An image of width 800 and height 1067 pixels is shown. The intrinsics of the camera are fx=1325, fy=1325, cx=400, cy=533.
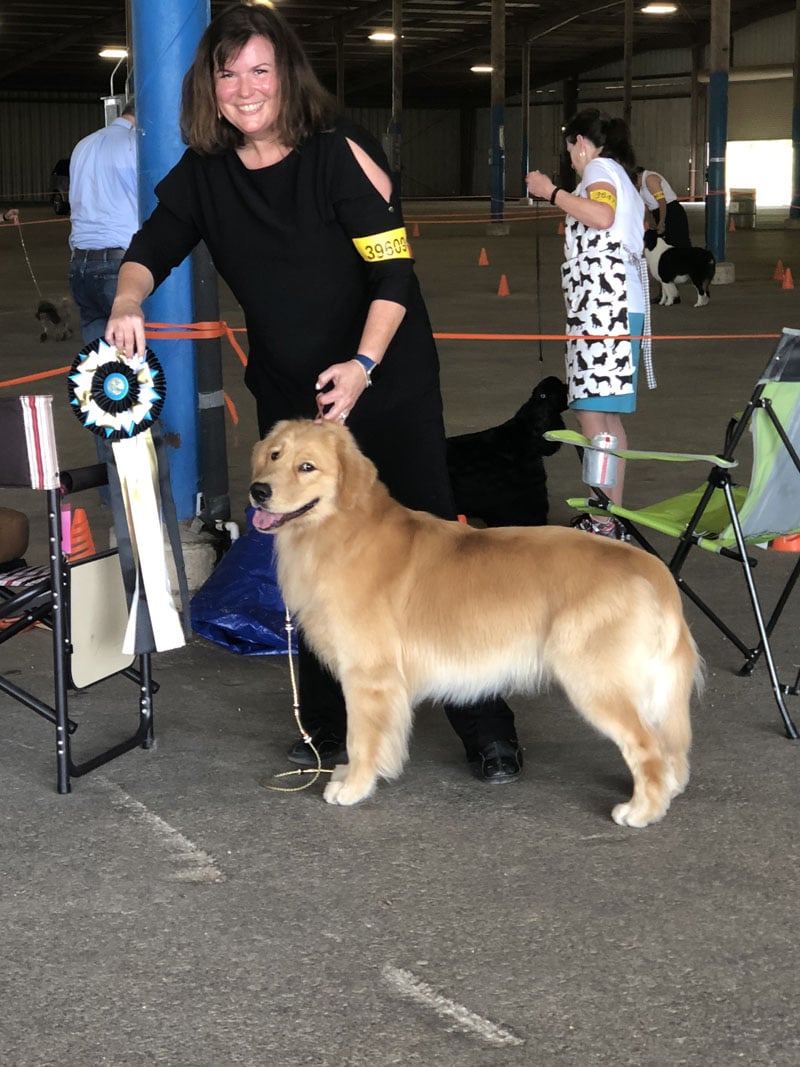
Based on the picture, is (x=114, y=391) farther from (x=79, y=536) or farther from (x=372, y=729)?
(x=79, y=536)

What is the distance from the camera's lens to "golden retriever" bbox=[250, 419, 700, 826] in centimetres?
289

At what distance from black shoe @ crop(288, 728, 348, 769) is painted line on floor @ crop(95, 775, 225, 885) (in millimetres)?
441

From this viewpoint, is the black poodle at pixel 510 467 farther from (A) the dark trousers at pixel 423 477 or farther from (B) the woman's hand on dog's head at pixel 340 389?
(B) the woman's hand on dog's head at pixel 340 389

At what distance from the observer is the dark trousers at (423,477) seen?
328cm

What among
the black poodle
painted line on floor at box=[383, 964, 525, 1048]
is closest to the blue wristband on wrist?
painted line on floor at box=[383, 964, 525, 1048]

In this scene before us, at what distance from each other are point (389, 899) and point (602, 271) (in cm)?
322

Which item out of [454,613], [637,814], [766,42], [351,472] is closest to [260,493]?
[351,472]

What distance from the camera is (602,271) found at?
5.22 m

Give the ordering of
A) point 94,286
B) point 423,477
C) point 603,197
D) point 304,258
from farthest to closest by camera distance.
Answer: point 94,286 < point 603,197 < point 423,477 < point 304,258

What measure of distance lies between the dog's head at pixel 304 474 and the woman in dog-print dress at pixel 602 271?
2313 mm

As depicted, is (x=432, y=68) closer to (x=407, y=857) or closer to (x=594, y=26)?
(x=594, y=26)

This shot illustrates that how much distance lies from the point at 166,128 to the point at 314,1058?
3.32 metres

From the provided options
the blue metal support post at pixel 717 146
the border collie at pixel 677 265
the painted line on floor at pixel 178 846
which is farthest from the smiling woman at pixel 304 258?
the blue metal support post at pixel 717 146

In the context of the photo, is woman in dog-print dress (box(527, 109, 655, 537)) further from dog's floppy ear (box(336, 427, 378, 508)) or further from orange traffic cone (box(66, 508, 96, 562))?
dog's floppy ear (box(336, 427, 378, 508))
